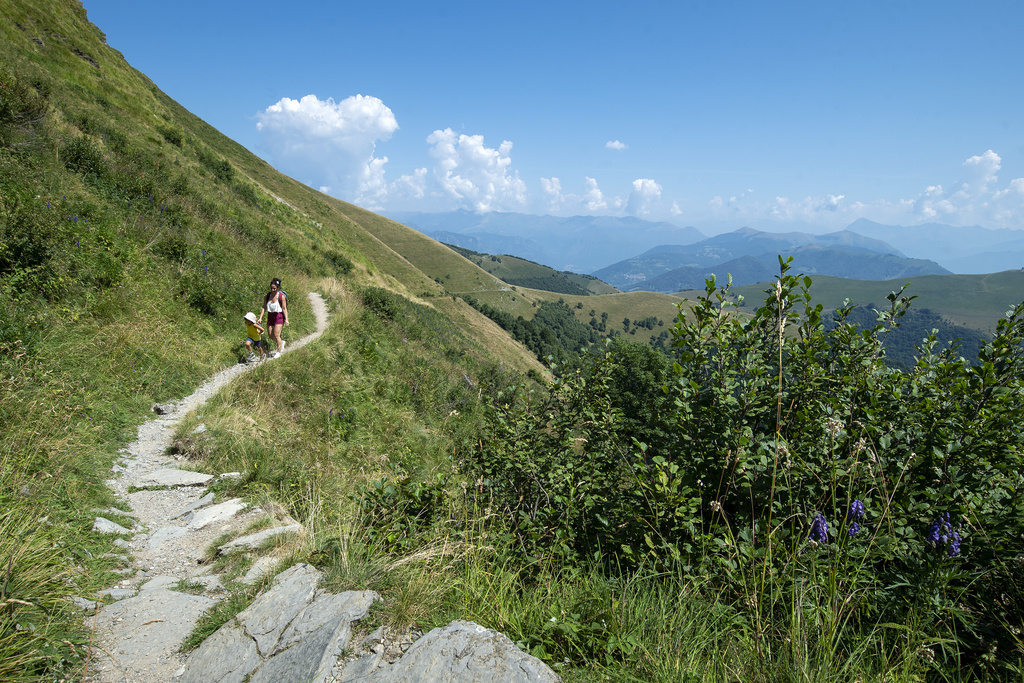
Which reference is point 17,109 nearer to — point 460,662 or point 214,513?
point 214,513

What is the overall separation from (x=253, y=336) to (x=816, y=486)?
11.4m

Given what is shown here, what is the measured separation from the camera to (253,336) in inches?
425

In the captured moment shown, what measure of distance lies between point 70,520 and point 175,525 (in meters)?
0.90

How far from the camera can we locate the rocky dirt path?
2.81 meters

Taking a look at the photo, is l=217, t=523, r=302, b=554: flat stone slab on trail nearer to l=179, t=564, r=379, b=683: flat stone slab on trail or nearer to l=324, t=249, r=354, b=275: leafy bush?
l=179, t=564, r=379, b=683: flat stone slab on trail

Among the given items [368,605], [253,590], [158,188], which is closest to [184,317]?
[158,188]

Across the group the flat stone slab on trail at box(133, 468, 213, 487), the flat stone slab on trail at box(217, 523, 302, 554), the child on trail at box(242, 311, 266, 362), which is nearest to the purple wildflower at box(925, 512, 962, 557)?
the flat stone slab on trail at box(217, 523, 302, 554)

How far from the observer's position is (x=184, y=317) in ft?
33.8

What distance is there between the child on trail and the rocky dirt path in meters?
3.39

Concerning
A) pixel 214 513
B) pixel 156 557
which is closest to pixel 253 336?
pixel 214 513

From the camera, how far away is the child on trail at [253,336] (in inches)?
416

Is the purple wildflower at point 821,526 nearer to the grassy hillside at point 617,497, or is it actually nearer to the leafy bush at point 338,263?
the grassy hillside at point 617,497

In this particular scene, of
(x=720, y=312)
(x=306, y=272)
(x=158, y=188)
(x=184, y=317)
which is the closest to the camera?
(x=720, y=312)

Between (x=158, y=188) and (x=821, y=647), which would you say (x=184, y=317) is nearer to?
(x=158, y=188)
